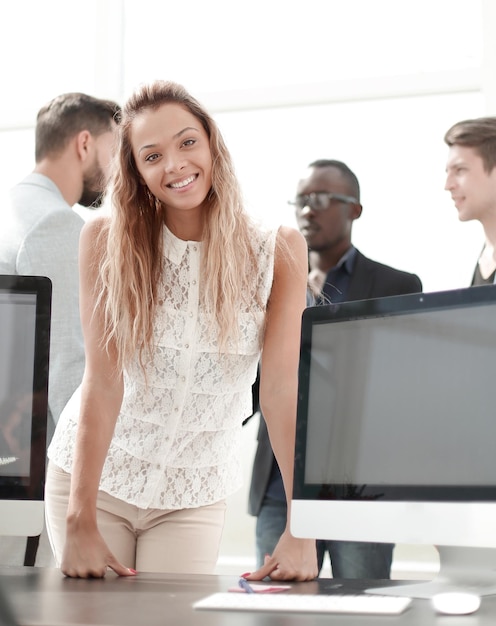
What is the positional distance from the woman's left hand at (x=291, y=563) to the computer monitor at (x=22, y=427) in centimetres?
40

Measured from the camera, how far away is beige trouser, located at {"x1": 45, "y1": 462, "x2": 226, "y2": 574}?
176 centimetres

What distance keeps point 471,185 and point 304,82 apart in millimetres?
1505

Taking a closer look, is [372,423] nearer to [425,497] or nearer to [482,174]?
[425,497]

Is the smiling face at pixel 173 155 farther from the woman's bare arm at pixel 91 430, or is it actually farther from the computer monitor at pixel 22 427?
the computer monitor at pixel 22 427

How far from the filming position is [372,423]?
140 centimetres

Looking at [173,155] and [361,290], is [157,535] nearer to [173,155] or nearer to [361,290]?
[173,155]

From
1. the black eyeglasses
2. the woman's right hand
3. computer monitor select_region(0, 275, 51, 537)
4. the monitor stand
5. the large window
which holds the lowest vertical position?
the woman's right hand

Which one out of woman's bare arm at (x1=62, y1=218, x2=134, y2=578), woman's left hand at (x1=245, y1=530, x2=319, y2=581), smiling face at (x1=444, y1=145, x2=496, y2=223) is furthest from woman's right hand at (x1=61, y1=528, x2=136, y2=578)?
smiling face at (x1=444, y1=145, x2=496, y2=223)

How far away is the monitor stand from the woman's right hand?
48cm

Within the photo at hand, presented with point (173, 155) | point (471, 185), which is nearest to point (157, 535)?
point (173, 155)

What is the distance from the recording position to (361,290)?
8.97 ft

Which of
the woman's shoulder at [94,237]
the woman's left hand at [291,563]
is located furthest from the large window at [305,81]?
the woman's left hand at [291,563]

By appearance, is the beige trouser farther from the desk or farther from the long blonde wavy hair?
the long blonde wavy hair

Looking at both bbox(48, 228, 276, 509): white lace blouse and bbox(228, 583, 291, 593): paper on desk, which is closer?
bbox(228, 583, 291, 593): paper on desk
